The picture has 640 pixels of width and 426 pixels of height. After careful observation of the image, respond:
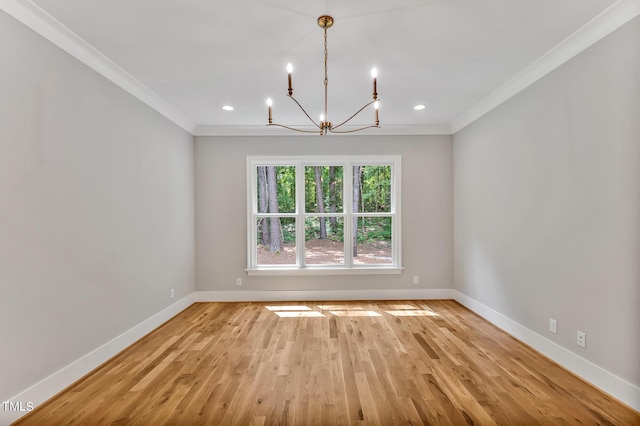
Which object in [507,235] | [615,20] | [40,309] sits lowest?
[40,309]

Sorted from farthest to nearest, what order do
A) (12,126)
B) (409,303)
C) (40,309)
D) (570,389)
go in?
(409,303)
(570,389)
(40,309)
(12,126)

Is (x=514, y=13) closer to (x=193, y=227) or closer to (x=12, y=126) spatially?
(x=12, y=126)

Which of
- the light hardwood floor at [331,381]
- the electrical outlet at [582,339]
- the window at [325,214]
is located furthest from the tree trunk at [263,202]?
Answer: the electrical outlet at [582,339]

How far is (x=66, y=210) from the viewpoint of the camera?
7.70ft

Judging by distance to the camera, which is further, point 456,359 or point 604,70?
point 456,359

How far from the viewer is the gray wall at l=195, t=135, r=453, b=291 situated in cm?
478

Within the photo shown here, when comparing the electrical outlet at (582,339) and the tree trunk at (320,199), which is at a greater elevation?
the tree trunk at (320,199)

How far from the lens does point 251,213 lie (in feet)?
15.8

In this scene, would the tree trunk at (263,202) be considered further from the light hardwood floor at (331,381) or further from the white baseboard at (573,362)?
the white baseboard at (573,362)

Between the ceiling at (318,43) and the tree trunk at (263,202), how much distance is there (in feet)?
4.54

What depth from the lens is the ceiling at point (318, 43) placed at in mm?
2062

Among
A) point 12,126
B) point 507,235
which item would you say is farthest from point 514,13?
point 12,126

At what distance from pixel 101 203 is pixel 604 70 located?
415cm

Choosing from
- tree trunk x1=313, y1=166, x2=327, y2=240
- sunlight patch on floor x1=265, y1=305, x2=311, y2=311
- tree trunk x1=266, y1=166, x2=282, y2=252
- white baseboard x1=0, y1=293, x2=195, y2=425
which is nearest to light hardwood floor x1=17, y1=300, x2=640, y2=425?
white baseboard x1=0, y1=293, x2=195, y2=425
